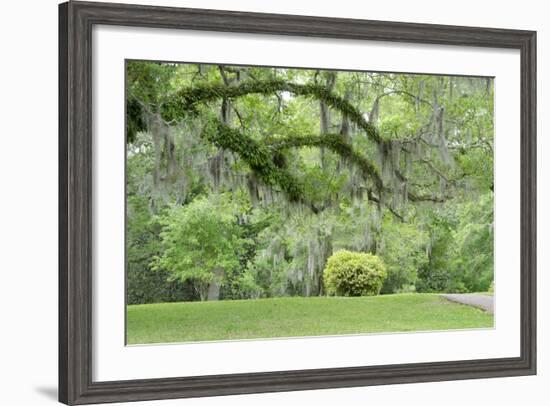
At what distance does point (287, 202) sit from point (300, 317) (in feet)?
3.39

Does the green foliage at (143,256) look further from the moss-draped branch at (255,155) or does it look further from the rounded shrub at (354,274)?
the rounded shrub at (354,274)

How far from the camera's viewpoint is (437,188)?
9758mm

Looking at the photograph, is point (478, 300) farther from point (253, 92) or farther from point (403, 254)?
point (253, 92)

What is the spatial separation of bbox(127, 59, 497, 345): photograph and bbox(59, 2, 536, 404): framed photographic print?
2 cm

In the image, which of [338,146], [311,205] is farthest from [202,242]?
[338,146]

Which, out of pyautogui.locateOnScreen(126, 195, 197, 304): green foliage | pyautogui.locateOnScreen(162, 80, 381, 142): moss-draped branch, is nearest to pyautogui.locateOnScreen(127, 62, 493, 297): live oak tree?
pyautogui.locateOnScreen(162, 80, 381, 142): moss-draped branch

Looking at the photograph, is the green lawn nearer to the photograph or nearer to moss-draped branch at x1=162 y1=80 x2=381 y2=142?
the photograph

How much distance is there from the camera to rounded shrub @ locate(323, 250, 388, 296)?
984 centimetres

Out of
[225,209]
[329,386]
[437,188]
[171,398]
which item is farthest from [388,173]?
[171,398]

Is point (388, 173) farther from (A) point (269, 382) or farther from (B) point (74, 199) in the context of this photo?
(B) point (74, 199)

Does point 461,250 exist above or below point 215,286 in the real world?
above

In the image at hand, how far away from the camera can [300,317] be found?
9430 mm

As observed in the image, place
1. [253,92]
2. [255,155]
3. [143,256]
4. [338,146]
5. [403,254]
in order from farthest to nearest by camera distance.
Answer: [403,254]
[338,146]
[255,155]
[253,92]
[143,256]

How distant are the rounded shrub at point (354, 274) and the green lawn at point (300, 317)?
84 millimetres
